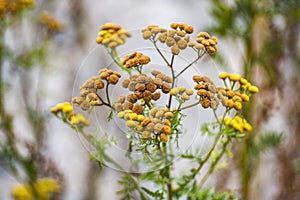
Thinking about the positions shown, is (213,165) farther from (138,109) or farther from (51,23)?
(51,23)

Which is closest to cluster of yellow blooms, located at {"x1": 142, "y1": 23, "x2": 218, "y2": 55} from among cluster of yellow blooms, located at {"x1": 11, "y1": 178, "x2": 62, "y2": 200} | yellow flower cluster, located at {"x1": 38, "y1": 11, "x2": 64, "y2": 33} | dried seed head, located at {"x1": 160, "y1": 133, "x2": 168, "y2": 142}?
dried seed head, located at {"x1": 160, "y1": 133, "x2": 168, "y2": 142}

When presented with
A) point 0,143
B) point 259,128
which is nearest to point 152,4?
point 259,128

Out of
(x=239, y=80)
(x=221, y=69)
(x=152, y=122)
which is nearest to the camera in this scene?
(x=152, y=122)

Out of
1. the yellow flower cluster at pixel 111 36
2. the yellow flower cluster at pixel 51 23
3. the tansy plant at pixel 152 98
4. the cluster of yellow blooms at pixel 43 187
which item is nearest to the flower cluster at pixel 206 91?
the tansy plant at pixel 152 98

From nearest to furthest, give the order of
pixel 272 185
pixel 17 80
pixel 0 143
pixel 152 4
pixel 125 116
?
pixel 125 116 → pixel 0 143 → pixel 17 80 → pixel 272 185 → pixel 152 4

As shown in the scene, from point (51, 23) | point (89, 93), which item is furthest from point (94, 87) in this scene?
point (51, 23)

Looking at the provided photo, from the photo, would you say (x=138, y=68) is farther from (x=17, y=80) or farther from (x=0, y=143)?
(x=17, y=80)
